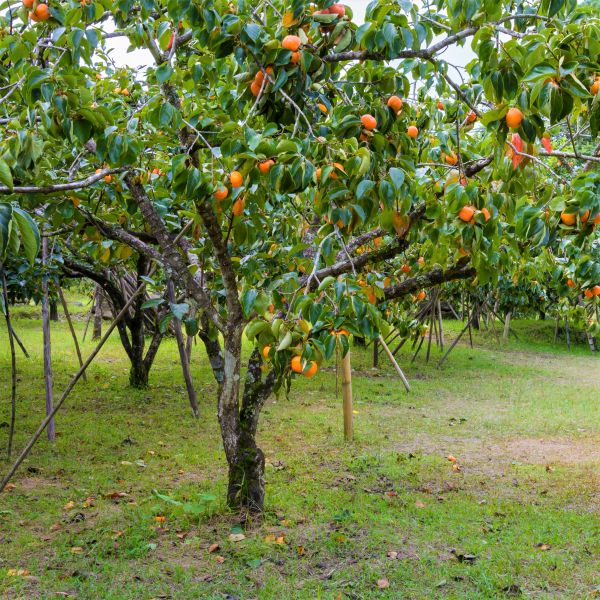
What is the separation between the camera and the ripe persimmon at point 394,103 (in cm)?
287

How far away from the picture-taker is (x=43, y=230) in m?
4.79

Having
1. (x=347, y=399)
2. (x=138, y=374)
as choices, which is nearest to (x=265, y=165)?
(x=347, y=399)

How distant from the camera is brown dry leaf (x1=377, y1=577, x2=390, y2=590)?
3166 millimetres

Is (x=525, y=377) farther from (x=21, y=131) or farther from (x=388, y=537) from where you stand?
(x=21, y=131)

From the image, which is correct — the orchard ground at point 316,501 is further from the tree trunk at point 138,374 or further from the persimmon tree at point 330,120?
the persimmon tree at point 330,120

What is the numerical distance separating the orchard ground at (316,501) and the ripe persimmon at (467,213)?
1734mm

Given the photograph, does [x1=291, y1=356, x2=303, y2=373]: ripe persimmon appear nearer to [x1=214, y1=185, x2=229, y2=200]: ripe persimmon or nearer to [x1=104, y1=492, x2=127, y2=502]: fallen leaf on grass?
[x1=214, y1=185, x2=229, y2=200]: ripe persimmon

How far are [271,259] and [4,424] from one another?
3.67 meters

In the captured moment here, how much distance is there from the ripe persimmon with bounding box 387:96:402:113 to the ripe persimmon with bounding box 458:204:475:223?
0.54 meters

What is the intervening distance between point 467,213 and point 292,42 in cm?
97

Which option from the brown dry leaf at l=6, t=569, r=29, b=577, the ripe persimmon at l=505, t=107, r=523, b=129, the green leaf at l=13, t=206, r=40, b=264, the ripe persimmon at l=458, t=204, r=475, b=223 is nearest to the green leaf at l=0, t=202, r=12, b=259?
the green leaf at l=13, t=206, r=40, b=264

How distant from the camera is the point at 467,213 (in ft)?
8.93

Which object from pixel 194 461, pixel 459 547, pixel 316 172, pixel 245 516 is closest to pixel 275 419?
pixel 194 461

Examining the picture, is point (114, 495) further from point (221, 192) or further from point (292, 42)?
point (292, 42)
